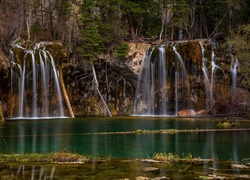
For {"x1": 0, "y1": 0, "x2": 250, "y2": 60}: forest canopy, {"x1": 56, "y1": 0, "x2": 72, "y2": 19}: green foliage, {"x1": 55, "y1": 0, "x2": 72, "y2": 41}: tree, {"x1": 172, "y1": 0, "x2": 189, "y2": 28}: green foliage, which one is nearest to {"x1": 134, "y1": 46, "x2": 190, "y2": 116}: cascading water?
{"x1": 0, "y1": 0, "x2": 250, "y2": 60}: forest canopy

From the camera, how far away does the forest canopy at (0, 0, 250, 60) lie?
131 feet

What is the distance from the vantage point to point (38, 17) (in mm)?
51125

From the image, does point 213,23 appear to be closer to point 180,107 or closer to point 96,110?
point 180,107

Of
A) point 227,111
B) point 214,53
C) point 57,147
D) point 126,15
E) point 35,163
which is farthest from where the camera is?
point 126,15

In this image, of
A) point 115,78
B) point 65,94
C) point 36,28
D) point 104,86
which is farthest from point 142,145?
point 36,28

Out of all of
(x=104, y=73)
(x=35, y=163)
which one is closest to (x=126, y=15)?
(x=104, y=73)

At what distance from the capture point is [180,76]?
40.1m

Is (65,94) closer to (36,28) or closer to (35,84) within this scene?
(35,84)

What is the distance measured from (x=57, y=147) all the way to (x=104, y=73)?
93.4ft

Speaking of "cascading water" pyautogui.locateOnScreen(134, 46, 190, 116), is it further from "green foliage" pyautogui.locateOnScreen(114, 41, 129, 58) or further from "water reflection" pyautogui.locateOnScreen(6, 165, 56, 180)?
"water reflection" pyautogui.locateOnScreen(6, 165, 56, 180)

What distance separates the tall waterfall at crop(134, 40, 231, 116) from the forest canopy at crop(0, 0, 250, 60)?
3.66 metres

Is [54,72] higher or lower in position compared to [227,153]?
higher

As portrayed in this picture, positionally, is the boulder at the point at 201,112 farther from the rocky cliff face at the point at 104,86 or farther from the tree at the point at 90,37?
the tree at the point at 90,37

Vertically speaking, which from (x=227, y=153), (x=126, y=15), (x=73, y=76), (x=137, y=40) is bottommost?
(x=227, y=153)
